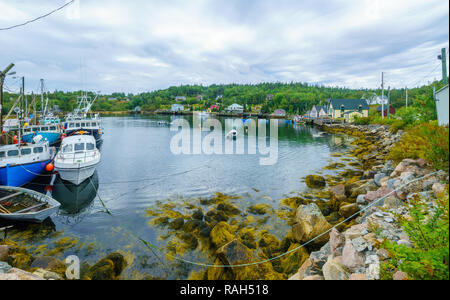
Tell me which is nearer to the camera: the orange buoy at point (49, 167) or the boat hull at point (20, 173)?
the boat hull at point (20, 173)

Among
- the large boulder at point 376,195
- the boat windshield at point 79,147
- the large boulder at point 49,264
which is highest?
the boat windshield at point 79,147

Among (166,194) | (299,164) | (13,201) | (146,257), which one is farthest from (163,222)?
(299,164)

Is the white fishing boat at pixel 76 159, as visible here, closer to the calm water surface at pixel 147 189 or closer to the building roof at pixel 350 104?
the calm water surface at pixel 147 189

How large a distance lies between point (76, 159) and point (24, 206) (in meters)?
6.63

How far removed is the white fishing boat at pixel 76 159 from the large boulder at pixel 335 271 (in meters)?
18.3

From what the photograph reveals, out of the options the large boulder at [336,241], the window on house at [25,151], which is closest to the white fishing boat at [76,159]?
the window on house at [25,151]

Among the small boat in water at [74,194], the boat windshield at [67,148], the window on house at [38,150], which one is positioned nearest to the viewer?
the small boat in water at [74,194]

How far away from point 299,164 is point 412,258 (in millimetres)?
22166

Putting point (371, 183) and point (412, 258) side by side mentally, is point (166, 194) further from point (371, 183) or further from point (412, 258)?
point (412, 258)

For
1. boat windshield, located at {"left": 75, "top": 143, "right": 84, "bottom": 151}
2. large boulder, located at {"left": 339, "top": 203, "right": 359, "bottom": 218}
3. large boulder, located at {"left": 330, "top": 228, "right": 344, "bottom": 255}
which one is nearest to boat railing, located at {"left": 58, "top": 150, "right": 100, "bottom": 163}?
boat windshield, located at {"left": 75, "top": 143, "right": 84, "bottom": 151}

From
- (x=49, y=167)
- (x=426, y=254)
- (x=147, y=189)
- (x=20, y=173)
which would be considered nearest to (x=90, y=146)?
(x=49, y=167)

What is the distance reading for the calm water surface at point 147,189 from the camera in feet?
35.8

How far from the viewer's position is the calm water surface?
10.9 meters

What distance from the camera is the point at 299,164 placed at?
26016 mm
